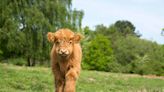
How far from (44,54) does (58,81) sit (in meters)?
39.1

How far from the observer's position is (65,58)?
688cm

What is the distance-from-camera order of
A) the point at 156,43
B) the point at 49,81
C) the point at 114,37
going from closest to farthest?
the point at 49,81 < the point at 156,43 < the point at 114,37

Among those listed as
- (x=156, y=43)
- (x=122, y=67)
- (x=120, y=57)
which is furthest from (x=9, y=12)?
Result: (x=156, y=43)

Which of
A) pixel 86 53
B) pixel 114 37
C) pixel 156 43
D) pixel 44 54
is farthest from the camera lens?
pixel 114 37

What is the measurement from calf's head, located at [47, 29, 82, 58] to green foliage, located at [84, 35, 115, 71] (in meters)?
56.5

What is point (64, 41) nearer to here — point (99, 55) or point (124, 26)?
point (99, 55)

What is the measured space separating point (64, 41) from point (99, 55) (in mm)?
59513

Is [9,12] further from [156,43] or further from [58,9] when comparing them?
[156,43]

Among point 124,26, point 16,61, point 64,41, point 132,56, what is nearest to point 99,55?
point 132,56

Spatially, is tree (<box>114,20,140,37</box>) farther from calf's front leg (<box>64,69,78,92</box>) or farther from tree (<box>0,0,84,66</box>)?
calf's front leg (<box>64,69,78,92</box>)

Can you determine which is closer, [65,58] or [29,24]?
[65,58]

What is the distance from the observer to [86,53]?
218 feet

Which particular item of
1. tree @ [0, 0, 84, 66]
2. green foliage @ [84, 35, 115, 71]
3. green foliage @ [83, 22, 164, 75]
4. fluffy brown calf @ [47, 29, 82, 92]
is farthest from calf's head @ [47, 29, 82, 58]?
green foliage @ [84, 35, 115, 71]

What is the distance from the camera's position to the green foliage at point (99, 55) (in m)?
64.3
